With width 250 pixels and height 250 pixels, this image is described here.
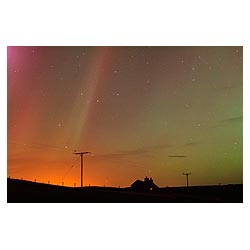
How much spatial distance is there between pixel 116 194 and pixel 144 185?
0.72ft

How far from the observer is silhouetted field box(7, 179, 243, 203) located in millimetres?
4312

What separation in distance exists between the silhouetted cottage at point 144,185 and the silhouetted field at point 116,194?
30mm

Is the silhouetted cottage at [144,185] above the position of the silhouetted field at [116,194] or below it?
above

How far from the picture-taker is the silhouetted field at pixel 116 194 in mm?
4312

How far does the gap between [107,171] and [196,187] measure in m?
0.68

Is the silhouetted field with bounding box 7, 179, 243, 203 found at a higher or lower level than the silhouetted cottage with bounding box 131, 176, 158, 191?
lower

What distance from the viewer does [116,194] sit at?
171 inches

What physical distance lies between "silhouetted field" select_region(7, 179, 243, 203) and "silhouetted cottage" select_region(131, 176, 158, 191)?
0.10 ft

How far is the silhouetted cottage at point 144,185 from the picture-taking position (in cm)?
434

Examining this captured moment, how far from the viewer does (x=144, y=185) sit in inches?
172
